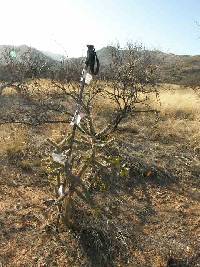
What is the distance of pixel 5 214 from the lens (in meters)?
7.04

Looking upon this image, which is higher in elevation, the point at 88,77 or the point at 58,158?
the point at 88,77

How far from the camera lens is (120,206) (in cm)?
772

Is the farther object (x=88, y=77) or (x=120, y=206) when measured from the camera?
(x=120, y=206)

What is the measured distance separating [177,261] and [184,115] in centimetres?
769

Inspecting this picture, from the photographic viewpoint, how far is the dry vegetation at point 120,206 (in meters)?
6.22

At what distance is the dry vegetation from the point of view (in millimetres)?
6223

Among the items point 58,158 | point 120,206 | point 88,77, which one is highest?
point 88,77

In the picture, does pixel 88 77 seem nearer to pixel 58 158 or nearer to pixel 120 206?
pixel 58 158

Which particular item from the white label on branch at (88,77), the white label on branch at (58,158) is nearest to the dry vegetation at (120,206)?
the white label on branch at (58,158)

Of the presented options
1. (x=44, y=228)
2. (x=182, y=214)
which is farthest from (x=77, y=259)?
(x=182, y=214)

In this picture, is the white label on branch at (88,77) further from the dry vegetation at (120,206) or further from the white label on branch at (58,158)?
the dry vegetation at (120,206)

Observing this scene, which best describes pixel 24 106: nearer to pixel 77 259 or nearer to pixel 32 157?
pixel 32 157

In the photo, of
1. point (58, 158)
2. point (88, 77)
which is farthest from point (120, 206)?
point (88, 77)

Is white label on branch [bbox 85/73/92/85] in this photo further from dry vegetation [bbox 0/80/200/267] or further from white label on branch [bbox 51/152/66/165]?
dry vegetation [bbox 0/80/200/267]
